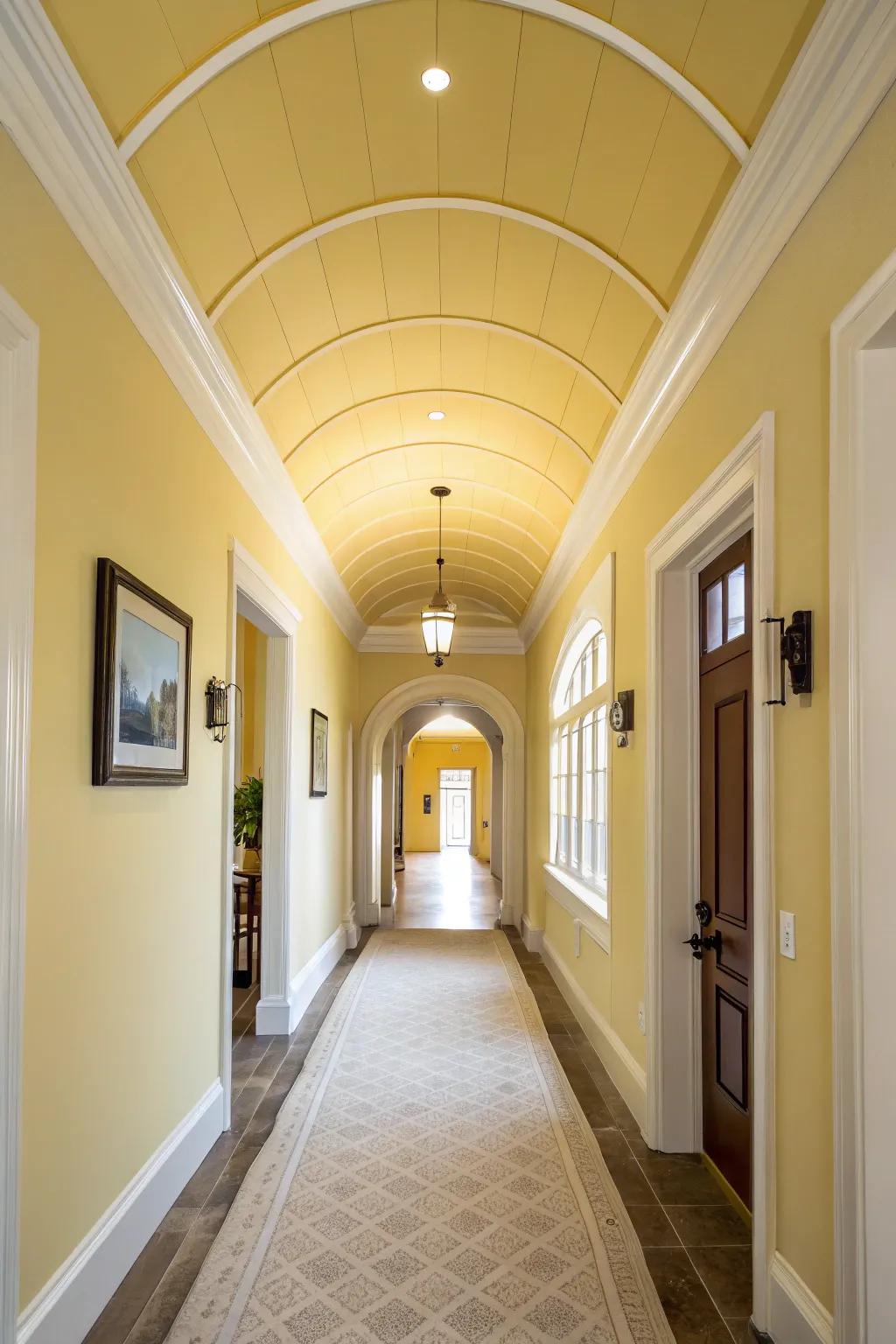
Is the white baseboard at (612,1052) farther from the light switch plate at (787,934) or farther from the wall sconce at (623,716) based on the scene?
the light switch plate at (787,934)

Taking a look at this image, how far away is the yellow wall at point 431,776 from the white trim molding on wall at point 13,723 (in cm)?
2071

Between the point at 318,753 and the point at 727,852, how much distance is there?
150 inches

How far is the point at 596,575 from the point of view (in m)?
5.13

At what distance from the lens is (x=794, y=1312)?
7.02ft

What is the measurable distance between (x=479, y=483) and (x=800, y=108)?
4.10 meters

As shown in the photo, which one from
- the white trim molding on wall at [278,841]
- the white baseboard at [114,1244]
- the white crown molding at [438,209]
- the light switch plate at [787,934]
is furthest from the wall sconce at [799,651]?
the white trim molding on wall at [278,841]

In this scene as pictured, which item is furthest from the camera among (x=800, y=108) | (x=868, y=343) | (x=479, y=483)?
(x=479, y=483)

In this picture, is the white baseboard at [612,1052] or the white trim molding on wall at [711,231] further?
the white baseboard at [612,1052]

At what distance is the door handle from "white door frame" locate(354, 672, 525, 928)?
5883 millimetres

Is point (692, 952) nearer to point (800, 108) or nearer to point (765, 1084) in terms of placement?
point (765, 1084)

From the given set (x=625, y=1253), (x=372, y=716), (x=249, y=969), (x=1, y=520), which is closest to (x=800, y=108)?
(x=1, y=520)

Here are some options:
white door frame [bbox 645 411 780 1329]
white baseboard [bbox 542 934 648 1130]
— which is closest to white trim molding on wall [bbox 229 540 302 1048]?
white baseboard [bbox 542 934 648 1130]

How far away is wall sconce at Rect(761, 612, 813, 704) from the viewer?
211 centimetres

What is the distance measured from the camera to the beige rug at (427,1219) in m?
2.49
